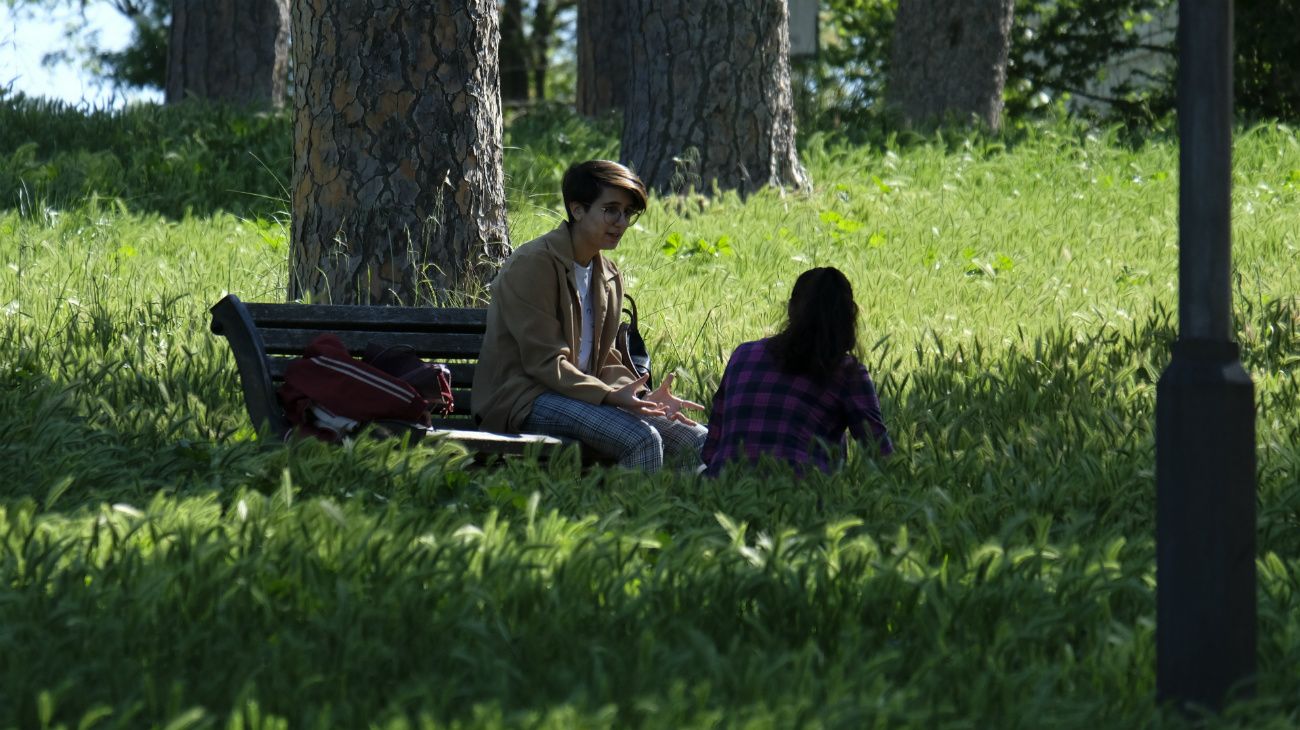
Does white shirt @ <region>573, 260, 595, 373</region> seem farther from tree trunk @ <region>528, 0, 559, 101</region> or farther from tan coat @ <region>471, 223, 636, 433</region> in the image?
tree trunk @ <region>528, 0, 559, 101</region>

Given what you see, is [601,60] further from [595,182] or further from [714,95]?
[595,182]

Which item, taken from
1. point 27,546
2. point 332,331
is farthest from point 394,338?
point 27,546

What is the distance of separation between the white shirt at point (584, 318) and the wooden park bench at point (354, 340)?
39 cm

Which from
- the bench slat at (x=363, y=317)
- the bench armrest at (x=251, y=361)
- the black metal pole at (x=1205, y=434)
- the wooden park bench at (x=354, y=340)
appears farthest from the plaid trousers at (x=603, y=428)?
the black metal pole at (x=1205, y=434)

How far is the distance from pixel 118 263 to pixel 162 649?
645 centimetres

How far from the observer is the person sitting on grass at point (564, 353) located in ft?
19.1

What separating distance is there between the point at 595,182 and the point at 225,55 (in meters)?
11.1

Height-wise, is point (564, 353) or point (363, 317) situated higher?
point (363, 317)

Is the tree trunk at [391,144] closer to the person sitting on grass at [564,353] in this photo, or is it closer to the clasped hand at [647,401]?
the person sitting on grass at [564,353]

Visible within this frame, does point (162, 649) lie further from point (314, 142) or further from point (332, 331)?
point (314, 142)

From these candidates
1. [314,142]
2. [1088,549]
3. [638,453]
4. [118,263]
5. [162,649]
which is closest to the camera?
[162,649]

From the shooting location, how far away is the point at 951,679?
11.1 feet

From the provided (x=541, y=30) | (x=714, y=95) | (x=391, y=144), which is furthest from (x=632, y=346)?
(x=541, y=30)

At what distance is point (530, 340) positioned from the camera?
5.82 metres
